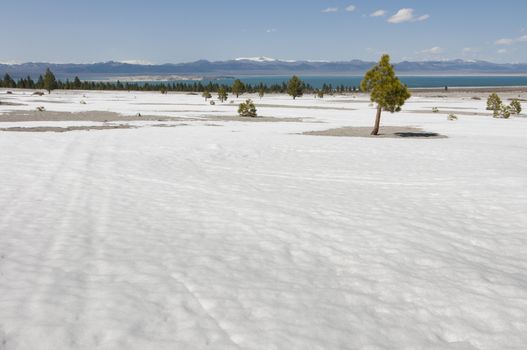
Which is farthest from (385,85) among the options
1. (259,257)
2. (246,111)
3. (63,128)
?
(259,257)

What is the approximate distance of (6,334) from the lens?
5.20m

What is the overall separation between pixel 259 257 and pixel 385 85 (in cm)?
2753

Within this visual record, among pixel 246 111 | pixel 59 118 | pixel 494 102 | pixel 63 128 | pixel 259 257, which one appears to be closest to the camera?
pixel 259 257

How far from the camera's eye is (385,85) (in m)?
32.5

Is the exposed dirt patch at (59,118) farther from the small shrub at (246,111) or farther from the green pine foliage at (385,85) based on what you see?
the green pine foliage at (385,85)

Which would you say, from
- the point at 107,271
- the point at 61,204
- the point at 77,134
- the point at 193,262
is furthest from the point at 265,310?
the point at 77,134

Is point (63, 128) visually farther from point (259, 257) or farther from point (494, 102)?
point (494, 102)

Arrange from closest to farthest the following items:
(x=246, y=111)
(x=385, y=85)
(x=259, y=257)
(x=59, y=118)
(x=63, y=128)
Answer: (x=259, y=257) → (x=63, y=128) → (x=385, y=85) → (x=59, y=118) → (x=246, y=111)

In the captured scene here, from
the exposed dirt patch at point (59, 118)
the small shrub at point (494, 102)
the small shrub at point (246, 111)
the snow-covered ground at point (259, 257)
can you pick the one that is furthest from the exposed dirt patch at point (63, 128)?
the small shrub at point (494, 102)

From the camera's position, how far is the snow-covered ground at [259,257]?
5.57 m

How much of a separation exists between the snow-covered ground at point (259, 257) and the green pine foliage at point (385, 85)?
15.3 meters

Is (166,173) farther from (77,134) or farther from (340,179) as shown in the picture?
(77,134)

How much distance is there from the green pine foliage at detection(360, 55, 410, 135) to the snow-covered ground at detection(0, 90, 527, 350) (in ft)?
50.2

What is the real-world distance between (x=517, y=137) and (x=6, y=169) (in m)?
34.6
